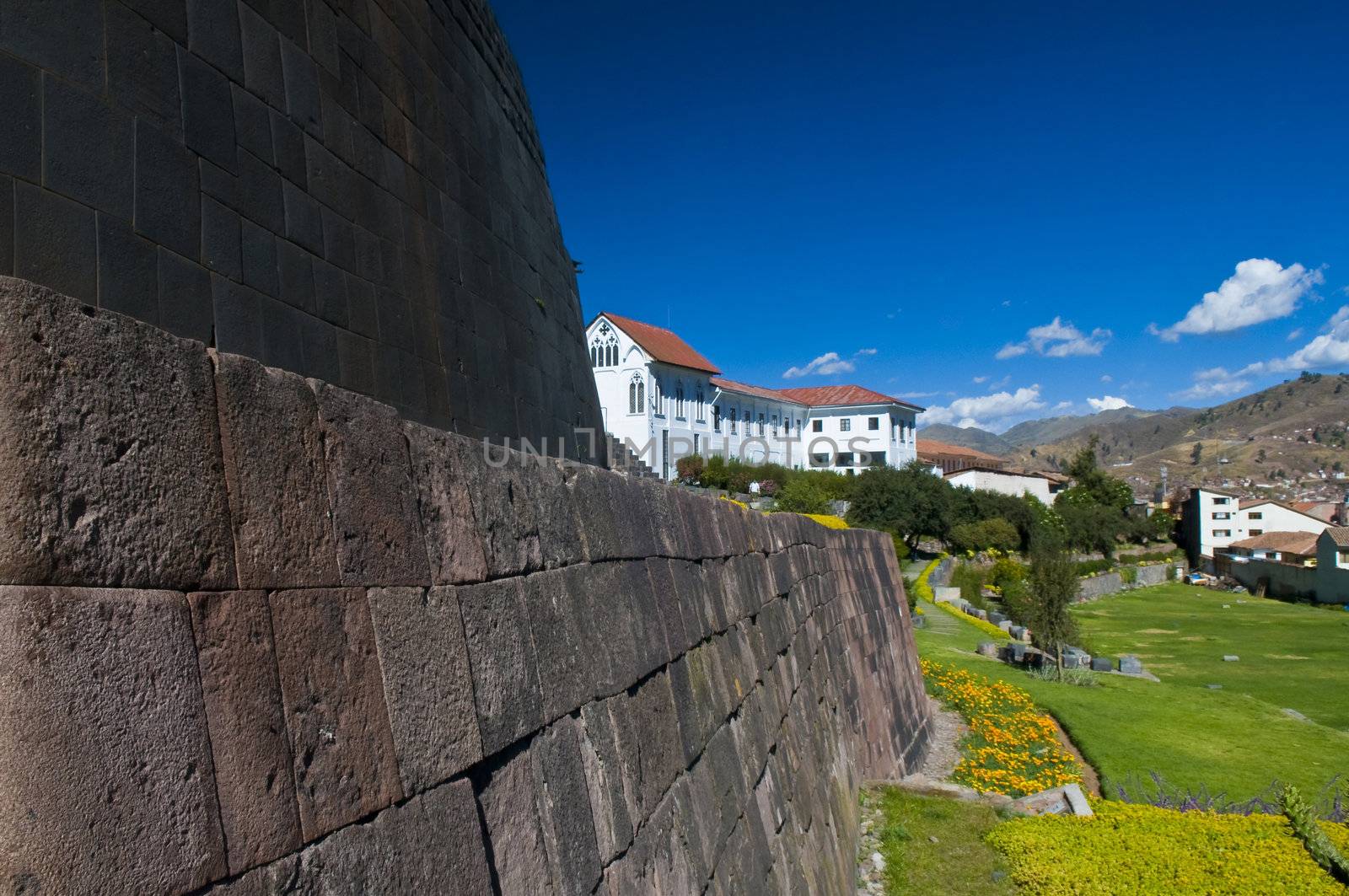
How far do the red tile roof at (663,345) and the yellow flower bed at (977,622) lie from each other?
2294cm

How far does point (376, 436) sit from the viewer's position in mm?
2113

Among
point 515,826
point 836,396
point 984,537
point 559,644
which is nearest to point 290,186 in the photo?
point 559,644

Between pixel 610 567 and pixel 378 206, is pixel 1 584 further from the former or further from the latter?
pixel 378 206

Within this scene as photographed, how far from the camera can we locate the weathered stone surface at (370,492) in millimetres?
1940

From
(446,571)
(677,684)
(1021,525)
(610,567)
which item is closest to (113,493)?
(446,571)

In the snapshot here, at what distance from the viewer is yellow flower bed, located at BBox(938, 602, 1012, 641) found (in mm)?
30219

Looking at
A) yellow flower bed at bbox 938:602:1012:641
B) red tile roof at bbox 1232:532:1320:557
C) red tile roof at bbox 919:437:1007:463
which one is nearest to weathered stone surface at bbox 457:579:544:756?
yellow flower bed at bbox 938:602:1012:641

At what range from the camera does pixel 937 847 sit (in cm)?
813

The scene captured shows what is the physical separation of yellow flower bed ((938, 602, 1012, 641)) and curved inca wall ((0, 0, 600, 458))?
2443 cm

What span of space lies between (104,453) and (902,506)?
172 ft

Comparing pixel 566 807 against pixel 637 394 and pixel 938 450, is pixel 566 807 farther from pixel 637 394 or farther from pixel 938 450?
pixel 938 450

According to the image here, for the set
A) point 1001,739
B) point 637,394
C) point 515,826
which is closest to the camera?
point 515,826

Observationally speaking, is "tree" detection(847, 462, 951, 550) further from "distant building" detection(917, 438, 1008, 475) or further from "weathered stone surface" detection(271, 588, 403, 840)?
"weathered stone surface" detection(271, 588, 403, 840)

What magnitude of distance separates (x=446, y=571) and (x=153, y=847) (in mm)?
998
